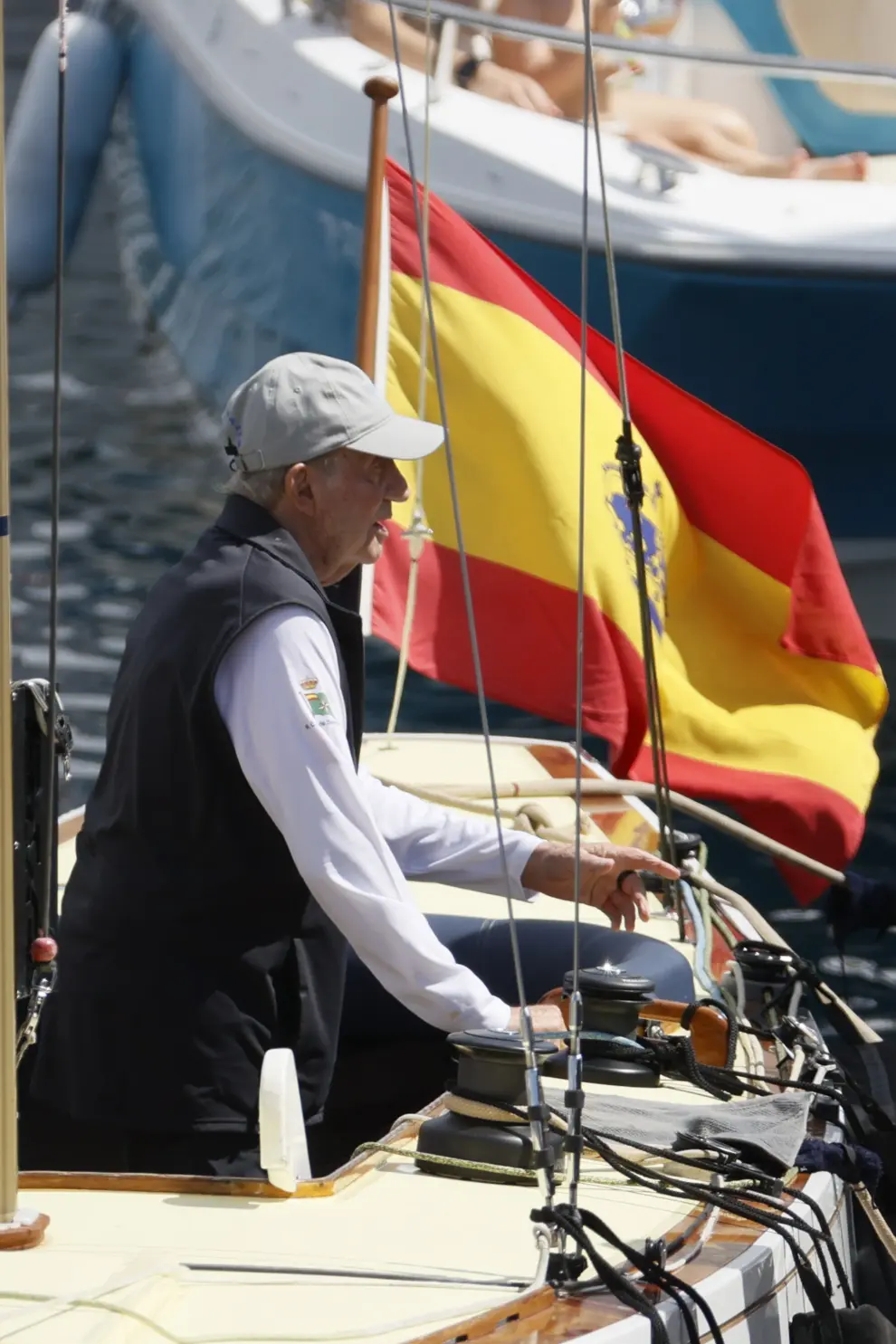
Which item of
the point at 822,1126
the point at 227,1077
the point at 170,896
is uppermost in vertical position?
the point at 170,896

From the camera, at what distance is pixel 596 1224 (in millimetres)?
1755

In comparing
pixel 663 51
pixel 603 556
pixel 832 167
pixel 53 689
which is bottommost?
pixel 603 556

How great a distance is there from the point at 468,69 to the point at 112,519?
326cm

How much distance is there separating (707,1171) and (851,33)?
9.41m

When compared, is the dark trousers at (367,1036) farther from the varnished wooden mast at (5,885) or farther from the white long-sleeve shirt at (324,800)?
the varnished wooden mast at (5,885)

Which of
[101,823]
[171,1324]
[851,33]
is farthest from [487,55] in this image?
[171,1324]

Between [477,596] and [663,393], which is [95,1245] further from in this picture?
[663,393]

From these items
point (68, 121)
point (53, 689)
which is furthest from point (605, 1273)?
point (68, 121)

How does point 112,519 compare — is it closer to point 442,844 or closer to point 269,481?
point 442,844

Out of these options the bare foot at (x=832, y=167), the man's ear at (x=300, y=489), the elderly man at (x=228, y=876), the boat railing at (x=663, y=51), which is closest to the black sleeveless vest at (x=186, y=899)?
the elderly man at (x=228, y=876)

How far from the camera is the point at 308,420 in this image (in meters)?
2.21

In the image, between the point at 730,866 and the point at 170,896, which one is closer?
the point at 170,896

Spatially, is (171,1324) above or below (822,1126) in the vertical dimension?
above

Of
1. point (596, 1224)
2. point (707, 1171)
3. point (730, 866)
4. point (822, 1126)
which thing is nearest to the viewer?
point (596, 1224)
